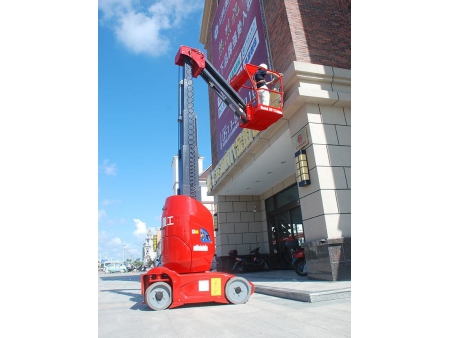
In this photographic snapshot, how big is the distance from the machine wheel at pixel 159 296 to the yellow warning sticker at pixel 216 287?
0.64 metres

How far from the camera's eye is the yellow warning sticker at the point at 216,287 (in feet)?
14.7

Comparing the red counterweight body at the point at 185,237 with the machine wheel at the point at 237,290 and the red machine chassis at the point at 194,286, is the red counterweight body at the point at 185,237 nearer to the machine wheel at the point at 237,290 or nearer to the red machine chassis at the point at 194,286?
the red machine chassis at the point at 194,286

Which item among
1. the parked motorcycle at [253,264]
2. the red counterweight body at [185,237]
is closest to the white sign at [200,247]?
the red counterweight body at [185,237]

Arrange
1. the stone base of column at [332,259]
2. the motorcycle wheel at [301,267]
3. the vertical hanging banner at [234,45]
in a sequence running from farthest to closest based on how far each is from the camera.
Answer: the vertical hanging banner at [234,45] → the motorcycle wheel at [301,267] → the stone base of column at [332,259]

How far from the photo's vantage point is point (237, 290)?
4637 mm

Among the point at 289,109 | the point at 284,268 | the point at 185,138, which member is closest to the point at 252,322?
the point at 185,138

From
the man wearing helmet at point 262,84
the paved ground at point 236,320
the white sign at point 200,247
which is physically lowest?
the paved ground at point 236,320

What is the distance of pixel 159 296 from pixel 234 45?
983cm

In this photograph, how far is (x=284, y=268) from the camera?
37.4 feet

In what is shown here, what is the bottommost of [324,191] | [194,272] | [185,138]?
[194,272]

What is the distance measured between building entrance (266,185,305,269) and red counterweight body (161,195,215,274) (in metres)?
5.92

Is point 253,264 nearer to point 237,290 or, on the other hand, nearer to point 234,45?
point 237,290
